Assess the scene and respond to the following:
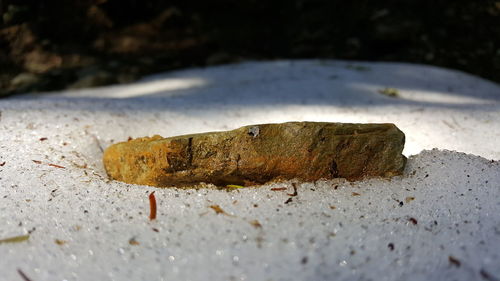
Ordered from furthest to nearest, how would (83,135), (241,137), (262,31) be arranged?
1. (262,31)
2. (83,135)
3. (241,137)

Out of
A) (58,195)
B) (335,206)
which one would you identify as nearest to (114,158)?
(58,195)

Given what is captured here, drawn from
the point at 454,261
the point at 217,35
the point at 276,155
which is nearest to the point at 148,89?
the point at 217,35

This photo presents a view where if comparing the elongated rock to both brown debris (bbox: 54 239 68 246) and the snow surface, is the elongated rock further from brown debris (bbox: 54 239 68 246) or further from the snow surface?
brown debris (bbox: 54 239 68 246)

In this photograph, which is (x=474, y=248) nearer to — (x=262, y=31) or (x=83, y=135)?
(x=83, y=135)

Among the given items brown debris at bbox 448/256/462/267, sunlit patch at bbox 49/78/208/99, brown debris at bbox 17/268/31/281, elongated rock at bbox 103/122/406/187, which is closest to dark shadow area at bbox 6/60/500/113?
sunlit patch at bbox 49/78/208/99

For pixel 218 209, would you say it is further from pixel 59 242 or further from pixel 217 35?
pixel 217 35

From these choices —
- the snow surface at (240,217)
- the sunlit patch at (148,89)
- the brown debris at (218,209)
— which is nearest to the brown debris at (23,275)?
the snow surface at (240,217)

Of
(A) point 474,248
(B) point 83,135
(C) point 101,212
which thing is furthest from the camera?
(B) point 83,135
